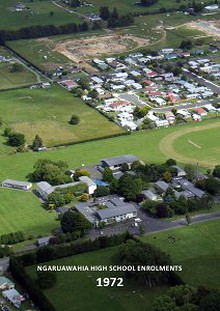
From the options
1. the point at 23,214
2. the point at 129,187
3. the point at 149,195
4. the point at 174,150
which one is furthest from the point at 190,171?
the point at 23,214

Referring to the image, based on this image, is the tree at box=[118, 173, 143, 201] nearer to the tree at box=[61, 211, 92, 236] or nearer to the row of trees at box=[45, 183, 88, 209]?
the row of trees at box=[45, 183, 88, 209]

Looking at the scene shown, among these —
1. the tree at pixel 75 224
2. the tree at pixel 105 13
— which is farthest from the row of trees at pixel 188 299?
the tree at pixel 105 13

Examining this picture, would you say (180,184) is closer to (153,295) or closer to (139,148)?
(139,148)

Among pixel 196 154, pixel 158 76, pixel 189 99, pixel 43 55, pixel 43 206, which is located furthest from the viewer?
pixel 43 55

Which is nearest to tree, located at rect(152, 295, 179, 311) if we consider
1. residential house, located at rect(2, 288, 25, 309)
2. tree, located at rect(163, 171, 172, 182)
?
residential house, located at rect(2, 288, 25, 309)

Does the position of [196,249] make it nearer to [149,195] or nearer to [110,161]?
[149,195]

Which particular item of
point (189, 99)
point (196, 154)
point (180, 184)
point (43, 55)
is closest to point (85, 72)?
point (43, 55)
